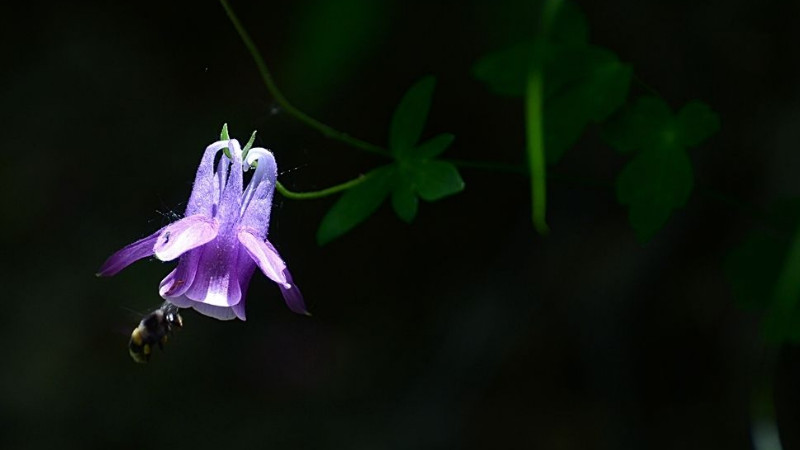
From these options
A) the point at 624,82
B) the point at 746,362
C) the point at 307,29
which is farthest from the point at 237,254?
the point at 746,362

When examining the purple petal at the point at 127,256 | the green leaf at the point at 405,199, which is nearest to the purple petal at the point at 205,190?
the purple petal at the point at 127,256

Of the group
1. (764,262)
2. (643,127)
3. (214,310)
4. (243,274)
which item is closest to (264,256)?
(243,274)

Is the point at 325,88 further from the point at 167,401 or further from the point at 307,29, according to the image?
the point at 167,401

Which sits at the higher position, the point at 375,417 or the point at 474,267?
the point at 474,267

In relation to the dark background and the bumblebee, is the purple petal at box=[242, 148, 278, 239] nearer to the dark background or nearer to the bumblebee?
the bumblebee

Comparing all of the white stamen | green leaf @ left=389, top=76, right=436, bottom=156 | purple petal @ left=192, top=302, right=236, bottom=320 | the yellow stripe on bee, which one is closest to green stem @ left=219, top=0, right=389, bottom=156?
green leaf @ left=389, top=76, right=436, bottom=156

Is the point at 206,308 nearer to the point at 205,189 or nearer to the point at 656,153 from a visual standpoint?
the point at 205,189
